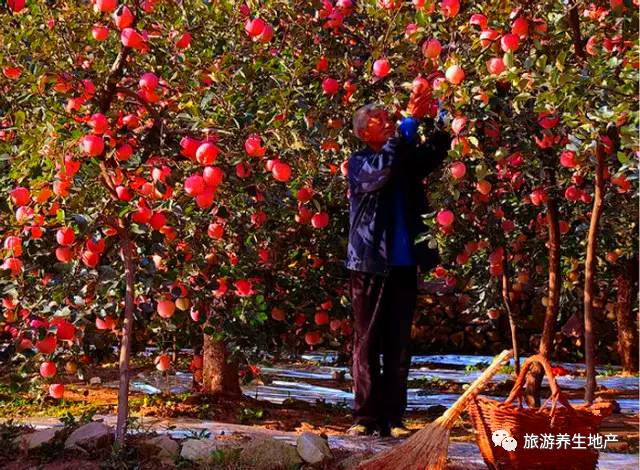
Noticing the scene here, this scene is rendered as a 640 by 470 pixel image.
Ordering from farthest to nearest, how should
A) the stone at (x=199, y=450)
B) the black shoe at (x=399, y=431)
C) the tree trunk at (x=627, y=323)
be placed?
the tree trunk at (x=627, y=323) → the black shoe at (x=399, y=431) → the stone at (x=199, y=450)

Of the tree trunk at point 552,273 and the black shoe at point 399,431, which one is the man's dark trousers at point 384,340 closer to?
the black shoe at point 399,431

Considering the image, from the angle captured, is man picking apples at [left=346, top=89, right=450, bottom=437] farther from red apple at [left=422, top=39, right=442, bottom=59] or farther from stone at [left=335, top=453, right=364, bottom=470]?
stone at [left=335, top=453, right=364, bottom=470]

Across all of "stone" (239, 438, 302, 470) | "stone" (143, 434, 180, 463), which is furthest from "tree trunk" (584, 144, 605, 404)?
"stone" (143, 434, 180, 463)

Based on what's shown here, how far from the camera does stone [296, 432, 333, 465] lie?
3.70m

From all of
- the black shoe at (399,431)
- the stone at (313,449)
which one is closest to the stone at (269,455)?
the stone at (313,449)

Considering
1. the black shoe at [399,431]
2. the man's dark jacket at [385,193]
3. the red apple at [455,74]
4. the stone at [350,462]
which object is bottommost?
the stone at [350,462]

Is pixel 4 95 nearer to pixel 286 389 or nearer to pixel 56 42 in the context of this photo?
pixel 56 42

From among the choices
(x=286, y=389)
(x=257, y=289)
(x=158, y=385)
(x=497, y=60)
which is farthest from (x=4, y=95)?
(x=286, y=389)

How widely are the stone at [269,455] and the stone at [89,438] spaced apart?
65 centimetres

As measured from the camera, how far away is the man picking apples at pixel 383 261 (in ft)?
13.9

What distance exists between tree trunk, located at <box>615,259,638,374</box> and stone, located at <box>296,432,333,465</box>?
434 centimetres

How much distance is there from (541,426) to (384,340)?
1296mm

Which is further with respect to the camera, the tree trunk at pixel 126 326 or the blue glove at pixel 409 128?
the blue glove at pixel 409 128

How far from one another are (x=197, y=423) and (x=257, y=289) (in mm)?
833
